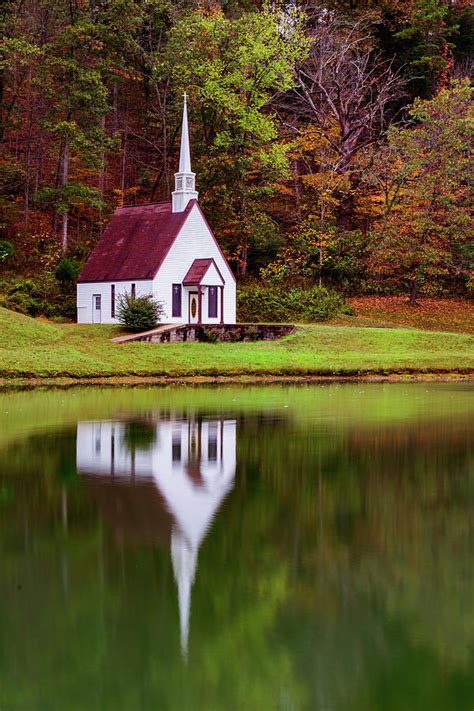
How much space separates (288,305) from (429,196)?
37.4 ft

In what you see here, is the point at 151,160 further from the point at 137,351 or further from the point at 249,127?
the point at 137,351

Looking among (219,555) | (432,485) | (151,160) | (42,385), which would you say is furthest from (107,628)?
(151,160)

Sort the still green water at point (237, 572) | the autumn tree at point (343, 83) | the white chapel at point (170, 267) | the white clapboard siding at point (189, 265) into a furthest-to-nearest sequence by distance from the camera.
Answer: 1. the autumn tree at point (343, 83)
2. the white chapel at point (170, 267)
3. the white clapboard siding at point (189, 265)
4. the still green water at point (237, 572)

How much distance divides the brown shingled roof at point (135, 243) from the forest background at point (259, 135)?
284 cm

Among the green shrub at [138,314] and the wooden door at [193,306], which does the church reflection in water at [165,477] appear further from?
the wooden door at [193,306]

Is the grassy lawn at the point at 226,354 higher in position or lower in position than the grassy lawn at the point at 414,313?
lower

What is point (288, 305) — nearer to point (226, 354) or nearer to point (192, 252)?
point (192, 252)

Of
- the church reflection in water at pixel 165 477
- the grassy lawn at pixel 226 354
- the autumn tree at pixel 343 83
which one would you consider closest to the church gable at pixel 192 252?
the grassy lawn at pixel 226 354

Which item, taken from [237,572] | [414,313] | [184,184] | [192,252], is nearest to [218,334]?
[192,252]

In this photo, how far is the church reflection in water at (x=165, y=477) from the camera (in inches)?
447

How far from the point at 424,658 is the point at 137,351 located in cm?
3171

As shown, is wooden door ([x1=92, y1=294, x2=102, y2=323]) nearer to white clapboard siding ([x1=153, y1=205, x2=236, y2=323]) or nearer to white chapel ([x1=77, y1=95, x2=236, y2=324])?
white chapel ([x1=77, y1=95, x2=236, y2=324])

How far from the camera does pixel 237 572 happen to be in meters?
9.94

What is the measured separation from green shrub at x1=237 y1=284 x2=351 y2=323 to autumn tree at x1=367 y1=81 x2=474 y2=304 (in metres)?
5.14
